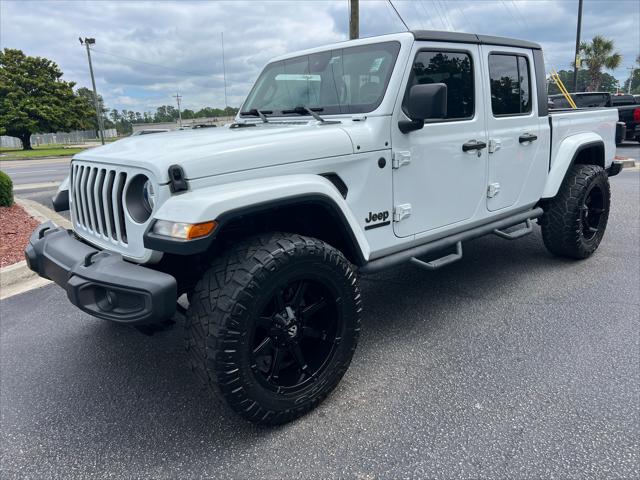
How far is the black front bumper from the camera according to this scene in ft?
6.54

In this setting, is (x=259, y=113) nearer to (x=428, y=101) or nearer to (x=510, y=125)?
(x=428, y=101)

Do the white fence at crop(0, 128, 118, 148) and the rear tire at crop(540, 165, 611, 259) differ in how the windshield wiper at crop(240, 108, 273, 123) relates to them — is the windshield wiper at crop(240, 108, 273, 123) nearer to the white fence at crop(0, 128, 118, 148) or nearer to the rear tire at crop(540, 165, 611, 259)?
the rear tire at crop(540, 165, 611, 259)

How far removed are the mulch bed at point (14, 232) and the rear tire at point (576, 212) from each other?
5.40m

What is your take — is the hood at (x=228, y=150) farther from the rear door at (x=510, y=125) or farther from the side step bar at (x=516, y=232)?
the side step bar at (x=516, y=232)

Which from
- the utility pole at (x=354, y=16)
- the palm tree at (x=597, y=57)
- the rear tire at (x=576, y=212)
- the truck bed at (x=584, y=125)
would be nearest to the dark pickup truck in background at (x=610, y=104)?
the utility pole at (x=354, y=16)

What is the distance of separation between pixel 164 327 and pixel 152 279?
21.1 inches

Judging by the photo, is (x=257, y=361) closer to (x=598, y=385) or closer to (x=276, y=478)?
(x=276, y=478)

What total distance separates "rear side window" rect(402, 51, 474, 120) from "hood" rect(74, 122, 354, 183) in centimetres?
75

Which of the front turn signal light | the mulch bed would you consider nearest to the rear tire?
the front turn signal light

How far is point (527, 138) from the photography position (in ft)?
12.6

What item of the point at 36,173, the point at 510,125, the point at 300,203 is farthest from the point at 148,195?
the point at 36,173

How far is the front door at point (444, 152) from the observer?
116 inches

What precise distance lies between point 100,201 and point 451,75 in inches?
93.3

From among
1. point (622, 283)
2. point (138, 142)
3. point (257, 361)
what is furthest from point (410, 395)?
point (622, 283)
